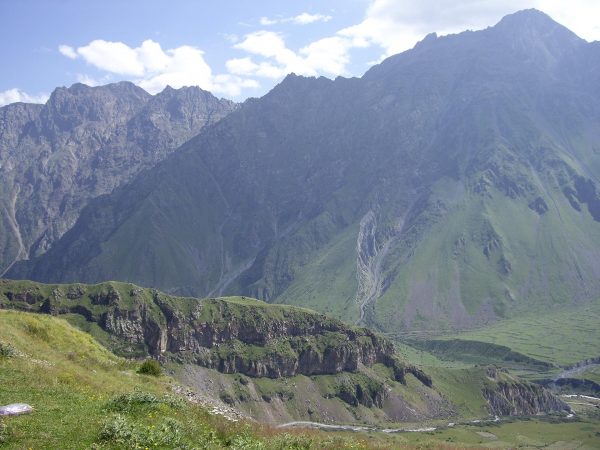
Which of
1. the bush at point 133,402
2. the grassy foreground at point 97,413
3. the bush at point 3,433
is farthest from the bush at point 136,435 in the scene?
the bush at point 3,433

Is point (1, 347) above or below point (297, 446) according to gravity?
above

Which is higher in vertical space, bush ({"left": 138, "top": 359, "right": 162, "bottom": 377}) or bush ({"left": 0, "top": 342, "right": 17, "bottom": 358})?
bush ({"left": 0, "top": 342, "right": 17, "bottom": 358})

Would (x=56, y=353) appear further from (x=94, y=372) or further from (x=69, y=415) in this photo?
(x=69, y=415)

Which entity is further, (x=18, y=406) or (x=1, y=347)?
(x=1, y=347)

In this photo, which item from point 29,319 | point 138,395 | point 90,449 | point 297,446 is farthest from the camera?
point 29,319

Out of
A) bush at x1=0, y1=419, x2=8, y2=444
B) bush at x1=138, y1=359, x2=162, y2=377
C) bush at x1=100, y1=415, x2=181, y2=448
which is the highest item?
bush at x1=0, y1=419, x2=8, y2=444

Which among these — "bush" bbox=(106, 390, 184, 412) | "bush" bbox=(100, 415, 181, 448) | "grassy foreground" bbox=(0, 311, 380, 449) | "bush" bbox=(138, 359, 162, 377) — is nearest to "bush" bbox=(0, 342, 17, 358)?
"grassy foreground" bbox=(0, 311, 380, 449)

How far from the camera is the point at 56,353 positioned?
50.9 m

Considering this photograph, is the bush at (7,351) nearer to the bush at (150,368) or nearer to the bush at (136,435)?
the bush at (150,368)

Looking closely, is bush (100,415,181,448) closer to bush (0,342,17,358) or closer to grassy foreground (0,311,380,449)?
grassy foreground (0,311,380,449)

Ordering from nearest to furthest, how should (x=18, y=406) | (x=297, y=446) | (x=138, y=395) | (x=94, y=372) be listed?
(x=18, y=406), (x=297, y=446), (x=138, y=395), (x=94, y=372)

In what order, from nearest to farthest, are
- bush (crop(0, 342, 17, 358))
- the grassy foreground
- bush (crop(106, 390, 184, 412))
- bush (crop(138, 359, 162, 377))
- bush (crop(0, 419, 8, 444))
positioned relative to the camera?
bush (crop(0, 419, 8, 444))
the grassy foreground
bush (crop(106, 390, 184, 412))
bush (crop(0, 342, 17, 358))
bush (crop(138, 359, 162, 377))

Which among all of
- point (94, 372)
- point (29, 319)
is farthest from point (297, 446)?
point (29, 319)

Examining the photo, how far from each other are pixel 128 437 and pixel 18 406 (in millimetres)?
7416
